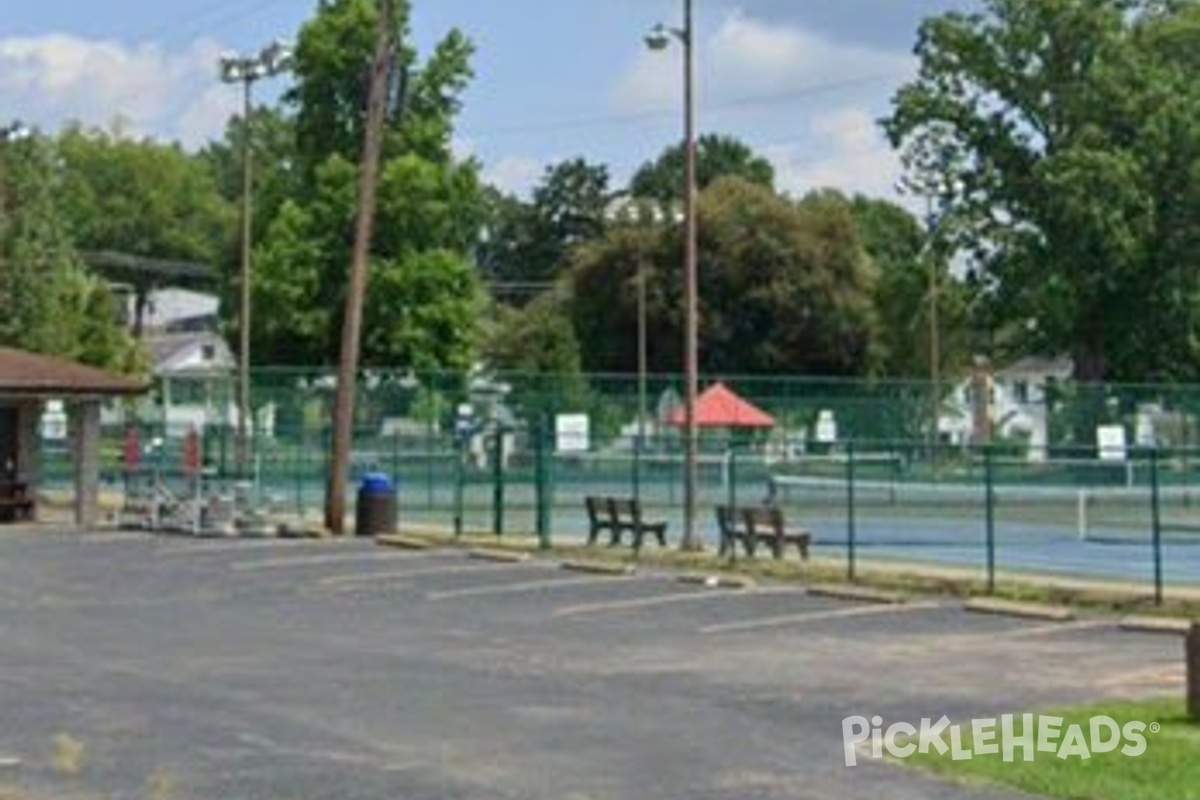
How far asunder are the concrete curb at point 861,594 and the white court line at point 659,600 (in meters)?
0.27

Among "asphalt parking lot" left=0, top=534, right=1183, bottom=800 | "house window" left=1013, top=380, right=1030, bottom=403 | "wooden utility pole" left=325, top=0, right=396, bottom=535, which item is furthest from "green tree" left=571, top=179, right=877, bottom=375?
"asphalt parking lot" left=0, top=534, right=1183, bottom=800

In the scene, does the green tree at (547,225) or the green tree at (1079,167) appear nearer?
the green tree at (1079,167)

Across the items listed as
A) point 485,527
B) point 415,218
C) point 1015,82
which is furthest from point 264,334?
point 485,527

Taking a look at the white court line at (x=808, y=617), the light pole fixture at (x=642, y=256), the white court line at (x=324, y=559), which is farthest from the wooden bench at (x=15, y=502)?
the light pole fixture at (x=642, y=256)

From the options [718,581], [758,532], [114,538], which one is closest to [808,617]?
[718,581]

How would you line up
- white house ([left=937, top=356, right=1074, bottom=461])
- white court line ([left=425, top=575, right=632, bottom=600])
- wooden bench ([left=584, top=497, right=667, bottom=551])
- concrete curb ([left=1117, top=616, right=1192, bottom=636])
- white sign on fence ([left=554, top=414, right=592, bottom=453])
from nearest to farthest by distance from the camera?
concrete curb ([left=1117, top=616, right=1192, bottom=636]) < white court line ([left=425, top=575, right=632, bottom=600]) < wooden bench ([left=584, top=497, right=667, bottom=551]) < white sign on fence ([left=554, top=414, right=592, bottom=453]) < white house ([left=937, top=356, right=1074, bottom=461])

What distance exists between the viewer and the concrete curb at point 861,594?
25719 mm

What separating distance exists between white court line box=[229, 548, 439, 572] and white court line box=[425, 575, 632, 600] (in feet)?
14.5

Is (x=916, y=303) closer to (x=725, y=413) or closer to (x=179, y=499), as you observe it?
(x=725, y=413)

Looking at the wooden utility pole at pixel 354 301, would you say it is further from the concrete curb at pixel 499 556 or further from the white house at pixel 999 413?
the white house at pixel 999 413

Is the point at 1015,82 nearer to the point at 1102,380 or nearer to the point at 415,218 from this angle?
the point at 1102,380

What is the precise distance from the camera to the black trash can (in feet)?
127

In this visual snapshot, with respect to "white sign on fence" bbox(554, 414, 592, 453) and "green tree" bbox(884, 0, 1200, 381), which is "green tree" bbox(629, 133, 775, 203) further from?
"white sign on fence" bbox(554, 414, 592, 453)

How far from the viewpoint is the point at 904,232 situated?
380ft
